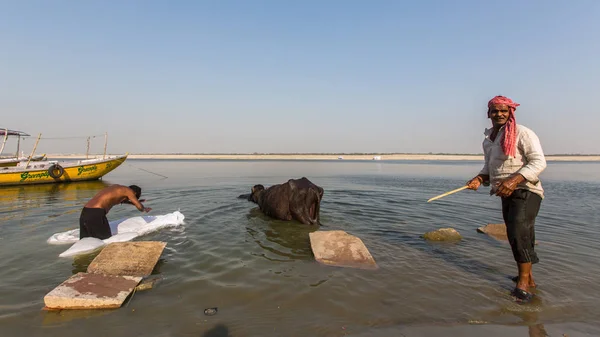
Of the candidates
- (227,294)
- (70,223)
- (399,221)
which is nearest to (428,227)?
(399,221)

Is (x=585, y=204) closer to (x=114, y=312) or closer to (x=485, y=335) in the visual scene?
(x=485, y=335)

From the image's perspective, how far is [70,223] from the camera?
28.5ft

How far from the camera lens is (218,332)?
328 cm

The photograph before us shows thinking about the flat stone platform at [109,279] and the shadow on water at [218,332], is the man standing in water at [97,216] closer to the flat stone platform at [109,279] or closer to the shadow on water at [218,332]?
the flat stone platform at [109,279]

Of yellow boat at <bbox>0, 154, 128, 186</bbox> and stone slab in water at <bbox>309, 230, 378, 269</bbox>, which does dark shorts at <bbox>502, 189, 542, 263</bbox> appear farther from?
yellow boat at <bbox>0, 154, 128, 186</bbox>

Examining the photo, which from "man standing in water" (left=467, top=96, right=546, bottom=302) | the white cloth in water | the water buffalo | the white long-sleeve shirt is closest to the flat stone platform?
the white cloth in water

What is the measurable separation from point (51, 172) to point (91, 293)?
72.0ft

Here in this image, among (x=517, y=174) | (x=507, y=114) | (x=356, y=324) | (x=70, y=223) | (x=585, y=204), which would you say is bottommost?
(x=70, y=223)

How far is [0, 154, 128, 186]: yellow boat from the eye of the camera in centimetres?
1891

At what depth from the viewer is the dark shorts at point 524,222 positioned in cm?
407

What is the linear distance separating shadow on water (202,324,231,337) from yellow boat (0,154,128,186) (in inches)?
923

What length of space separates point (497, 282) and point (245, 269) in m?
4.18

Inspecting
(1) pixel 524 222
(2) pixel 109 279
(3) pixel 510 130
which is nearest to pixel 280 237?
→ (2) pixel 109 279

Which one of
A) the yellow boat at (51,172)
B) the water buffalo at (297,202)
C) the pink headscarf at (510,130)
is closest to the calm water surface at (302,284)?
the water buffalo at (297,202)
